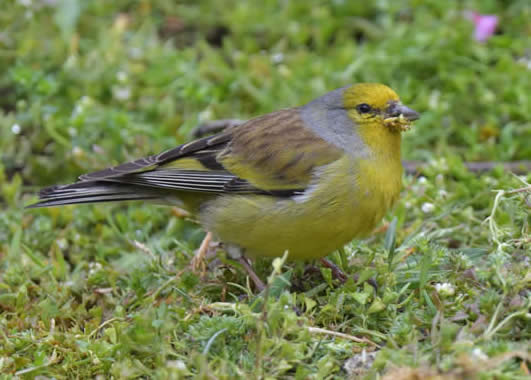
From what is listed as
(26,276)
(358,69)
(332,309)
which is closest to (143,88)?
(358,69)

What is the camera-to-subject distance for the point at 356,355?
12.0 feet

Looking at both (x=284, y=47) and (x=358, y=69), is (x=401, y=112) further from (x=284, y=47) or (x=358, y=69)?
(x=284, y=47)

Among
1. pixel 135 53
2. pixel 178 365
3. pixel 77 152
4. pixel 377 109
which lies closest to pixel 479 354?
pixel 178 365

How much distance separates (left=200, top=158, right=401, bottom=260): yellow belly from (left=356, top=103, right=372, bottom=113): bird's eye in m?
0.40

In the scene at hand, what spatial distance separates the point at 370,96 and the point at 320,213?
0.87 meters

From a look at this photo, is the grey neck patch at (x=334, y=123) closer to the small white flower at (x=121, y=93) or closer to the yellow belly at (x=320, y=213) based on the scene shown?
the yellow belly at (x=320, y=213)

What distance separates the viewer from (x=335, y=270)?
4.46 metres

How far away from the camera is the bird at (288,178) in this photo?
4223mm

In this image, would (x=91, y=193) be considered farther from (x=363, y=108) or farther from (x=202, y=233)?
(x=363, y=108)

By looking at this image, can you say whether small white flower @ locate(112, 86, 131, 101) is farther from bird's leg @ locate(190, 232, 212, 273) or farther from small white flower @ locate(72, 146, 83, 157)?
bird's leg @ locate(190, 232, 212, 273)

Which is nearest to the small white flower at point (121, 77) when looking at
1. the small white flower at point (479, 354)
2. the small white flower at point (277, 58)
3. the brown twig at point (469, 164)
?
the brown twig at point (469, 164)

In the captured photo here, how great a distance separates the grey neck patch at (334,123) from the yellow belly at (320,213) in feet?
0.45

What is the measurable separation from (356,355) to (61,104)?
401 cm

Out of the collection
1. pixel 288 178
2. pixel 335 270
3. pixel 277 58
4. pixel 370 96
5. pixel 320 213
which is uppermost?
pixel 370 96
